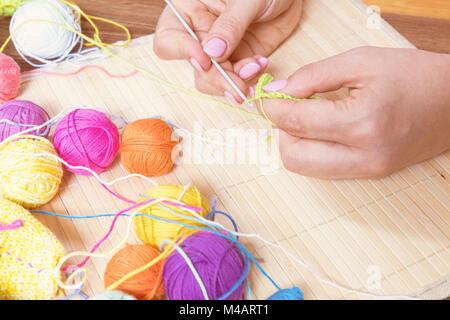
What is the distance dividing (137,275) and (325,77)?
0.51 meters

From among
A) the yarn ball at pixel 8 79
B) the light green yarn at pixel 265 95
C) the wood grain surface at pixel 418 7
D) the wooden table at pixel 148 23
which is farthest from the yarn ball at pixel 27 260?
the wood grain surface at pixel 418 7

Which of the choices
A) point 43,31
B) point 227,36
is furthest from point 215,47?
point 43,31

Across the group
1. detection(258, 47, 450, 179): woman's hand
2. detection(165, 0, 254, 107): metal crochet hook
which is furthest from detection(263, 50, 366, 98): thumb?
detection(165, 0, 254, 107): metal crochet hook

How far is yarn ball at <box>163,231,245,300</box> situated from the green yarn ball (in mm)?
887

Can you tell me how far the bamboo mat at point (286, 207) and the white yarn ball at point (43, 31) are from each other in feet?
0.29

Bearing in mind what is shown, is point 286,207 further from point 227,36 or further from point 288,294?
point 227,36

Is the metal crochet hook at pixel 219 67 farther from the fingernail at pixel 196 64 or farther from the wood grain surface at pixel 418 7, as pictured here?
the wood grain surface at pixel 418 7

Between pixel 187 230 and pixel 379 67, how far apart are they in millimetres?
478

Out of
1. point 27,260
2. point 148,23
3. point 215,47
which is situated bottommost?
point 27,260

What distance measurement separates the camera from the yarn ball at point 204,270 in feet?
2.31

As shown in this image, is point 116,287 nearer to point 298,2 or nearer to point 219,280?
point 219,280

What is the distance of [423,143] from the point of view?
0.87 metres

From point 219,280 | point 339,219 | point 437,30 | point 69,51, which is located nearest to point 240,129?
point 339,219

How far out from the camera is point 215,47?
0.98 meters
